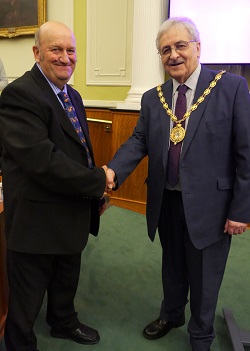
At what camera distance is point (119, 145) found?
401 cm

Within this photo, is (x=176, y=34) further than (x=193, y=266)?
No

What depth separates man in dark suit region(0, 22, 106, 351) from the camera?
1330 millimetres

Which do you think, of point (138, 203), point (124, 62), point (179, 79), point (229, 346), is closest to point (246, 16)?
point (124, 62)

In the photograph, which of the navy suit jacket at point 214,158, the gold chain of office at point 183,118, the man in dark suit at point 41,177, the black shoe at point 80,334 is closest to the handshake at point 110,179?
the man in dark suit at point 41,177

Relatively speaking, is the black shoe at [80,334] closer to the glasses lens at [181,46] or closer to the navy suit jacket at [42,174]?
the navy suit jacket at [42,174]

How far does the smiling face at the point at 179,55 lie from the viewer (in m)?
1.51

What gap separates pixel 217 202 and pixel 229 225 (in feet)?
0.38

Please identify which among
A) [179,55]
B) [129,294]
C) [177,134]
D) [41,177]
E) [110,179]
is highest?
[179,55]

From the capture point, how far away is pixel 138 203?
4.02 m

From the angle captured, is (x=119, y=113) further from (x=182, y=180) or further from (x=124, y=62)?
(x=182, y=180)

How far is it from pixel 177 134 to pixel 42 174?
643 mm

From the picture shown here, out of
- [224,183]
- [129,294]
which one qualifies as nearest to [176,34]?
[224,183]

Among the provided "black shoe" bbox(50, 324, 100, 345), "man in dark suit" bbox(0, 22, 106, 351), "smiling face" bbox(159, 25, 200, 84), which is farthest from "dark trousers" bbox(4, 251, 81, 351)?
"smiling face" bbox(159, 25, 200, 84)

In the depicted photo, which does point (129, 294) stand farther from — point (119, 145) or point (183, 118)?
point (119, 145)
